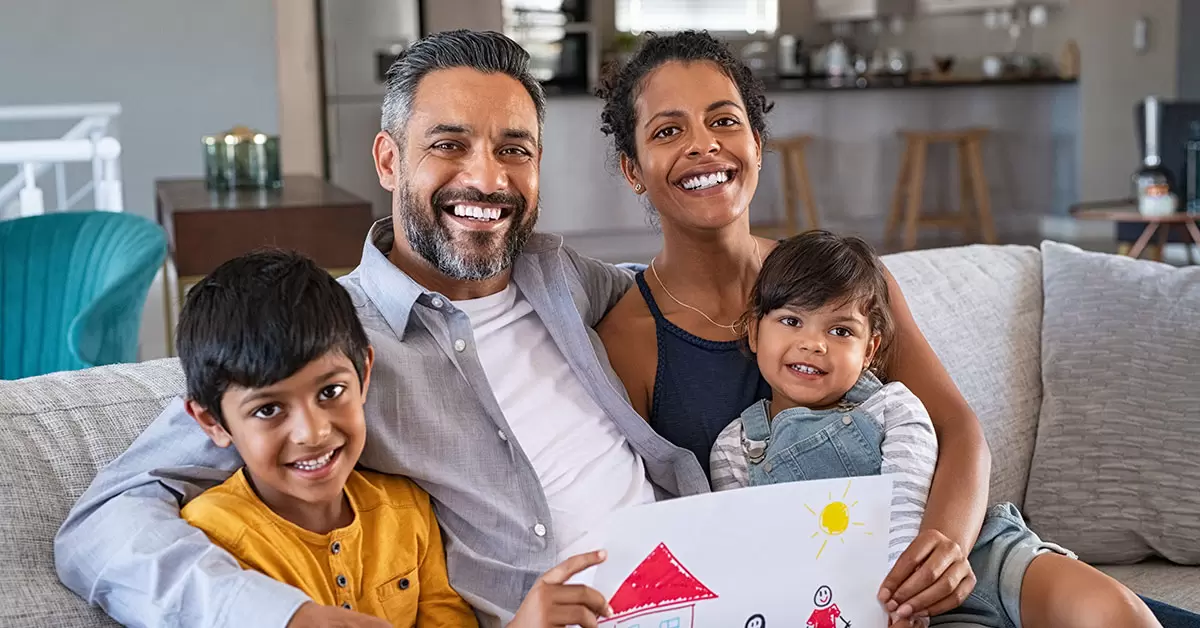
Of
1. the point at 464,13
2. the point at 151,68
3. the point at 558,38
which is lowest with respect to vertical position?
the point at 151,68

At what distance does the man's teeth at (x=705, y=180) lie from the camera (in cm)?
183

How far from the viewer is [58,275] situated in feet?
9.74

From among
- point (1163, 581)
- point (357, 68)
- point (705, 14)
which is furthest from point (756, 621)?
point (705, 14)

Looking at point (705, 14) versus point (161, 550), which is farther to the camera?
point (705, 14)

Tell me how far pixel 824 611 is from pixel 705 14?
27.8ft

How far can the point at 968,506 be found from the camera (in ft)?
5.28

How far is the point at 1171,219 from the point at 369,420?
444 cm

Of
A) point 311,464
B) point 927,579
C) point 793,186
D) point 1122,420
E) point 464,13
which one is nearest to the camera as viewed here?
point 311,464

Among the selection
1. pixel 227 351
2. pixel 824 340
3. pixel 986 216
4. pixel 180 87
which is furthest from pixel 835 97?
pixel 227 351

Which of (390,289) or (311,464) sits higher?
(390,289)

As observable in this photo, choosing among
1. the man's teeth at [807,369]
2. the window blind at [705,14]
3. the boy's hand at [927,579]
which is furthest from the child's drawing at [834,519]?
the window blind at [705,14]

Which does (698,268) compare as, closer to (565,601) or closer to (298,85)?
(565,601)

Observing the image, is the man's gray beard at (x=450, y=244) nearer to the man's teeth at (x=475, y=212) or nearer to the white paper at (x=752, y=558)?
the man's teeth at (x=475, y=212)

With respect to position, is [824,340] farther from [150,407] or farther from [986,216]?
[986,216]
